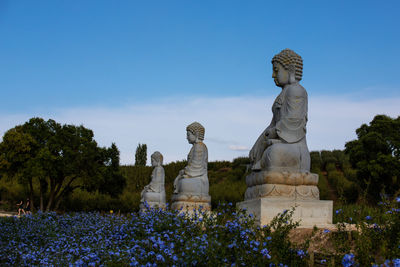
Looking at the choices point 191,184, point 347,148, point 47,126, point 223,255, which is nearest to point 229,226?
point 223,255

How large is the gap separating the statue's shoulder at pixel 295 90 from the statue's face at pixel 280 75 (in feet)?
0.55

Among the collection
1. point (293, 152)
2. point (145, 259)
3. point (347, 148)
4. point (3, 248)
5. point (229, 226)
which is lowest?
point (3, 248)

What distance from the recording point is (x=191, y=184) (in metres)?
12.6

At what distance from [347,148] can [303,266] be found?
29036mm

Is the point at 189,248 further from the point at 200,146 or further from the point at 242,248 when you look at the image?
the point at 200,146

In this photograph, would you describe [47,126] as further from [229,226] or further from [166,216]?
[229,226]

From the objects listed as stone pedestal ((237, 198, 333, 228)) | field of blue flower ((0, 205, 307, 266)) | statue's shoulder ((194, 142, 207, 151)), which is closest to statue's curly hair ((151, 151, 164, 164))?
statue's shoulder ((194, 142, 207, 151))

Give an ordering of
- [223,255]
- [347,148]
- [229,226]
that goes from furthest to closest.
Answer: [347,148]
[229,226]
[223,255]

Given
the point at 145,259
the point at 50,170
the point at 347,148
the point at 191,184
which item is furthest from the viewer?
the point at 347,148

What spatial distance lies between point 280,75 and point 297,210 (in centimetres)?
254

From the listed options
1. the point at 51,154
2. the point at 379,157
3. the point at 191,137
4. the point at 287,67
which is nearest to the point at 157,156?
the point at 191,137

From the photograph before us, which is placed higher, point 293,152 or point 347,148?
point 347,148

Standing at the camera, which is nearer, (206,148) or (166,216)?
(166,216)

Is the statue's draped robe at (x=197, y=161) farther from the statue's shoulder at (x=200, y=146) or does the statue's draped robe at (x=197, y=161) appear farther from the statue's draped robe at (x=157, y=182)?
the statue's draped robe at (x=157, y=182)
